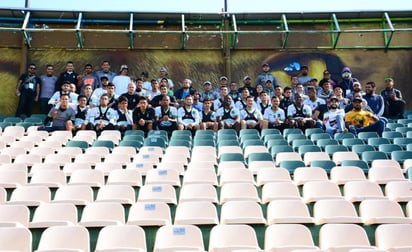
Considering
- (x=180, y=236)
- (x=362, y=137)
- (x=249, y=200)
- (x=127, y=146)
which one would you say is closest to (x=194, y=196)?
(x=249, y=200)

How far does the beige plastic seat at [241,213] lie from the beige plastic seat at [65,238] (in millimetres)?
1489

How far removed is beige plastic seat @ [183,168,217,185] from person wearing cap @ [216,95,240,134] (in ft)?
10.9

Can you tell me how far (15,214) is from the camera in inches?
218

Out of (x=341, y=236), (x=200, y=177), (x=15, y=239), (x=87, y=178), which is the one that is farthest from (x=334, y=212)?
(x=15, y=239)

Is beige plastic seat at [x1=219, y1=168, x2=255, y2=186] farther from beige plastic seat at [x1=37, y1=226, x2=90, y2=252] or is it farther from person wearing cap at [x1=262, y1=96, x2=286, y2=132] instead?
person wearing cap at [x1=262, y1=96, x2=286, y2=132]

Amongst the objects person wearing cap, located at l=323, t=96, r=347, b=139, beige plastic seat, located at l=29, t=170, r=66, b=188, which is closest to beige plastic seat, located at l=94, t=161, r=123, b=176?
beige plastic seat, located at l=29, t=170, r=66, b=188

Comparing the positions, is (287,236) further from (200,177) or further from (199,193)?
(200,177)

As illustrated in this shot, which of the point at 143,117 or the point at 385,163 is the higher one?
the point at 143,117

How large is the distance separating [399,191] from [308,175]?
3.94 ft

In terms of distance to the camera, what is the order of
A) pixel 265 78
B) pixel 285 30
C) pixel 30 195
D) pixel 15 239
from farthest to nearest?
pixel 285 30 → pixel 265 78 → pixel 30 195 → pixel 15 239

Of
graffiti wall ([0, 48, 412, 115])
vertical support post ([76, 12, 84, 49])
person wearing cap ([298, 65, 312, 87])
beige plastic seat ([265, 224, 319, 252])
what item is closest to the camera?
beige plastic seat ([265, 224, 319, 252])

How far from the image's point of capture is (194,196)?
6.18 m

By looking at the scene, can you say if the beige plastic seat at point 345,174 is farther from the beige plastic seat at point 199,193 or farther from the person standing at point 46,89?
the person standing at point 46,89

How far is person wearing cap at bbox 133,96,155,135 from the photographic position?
9961mm
